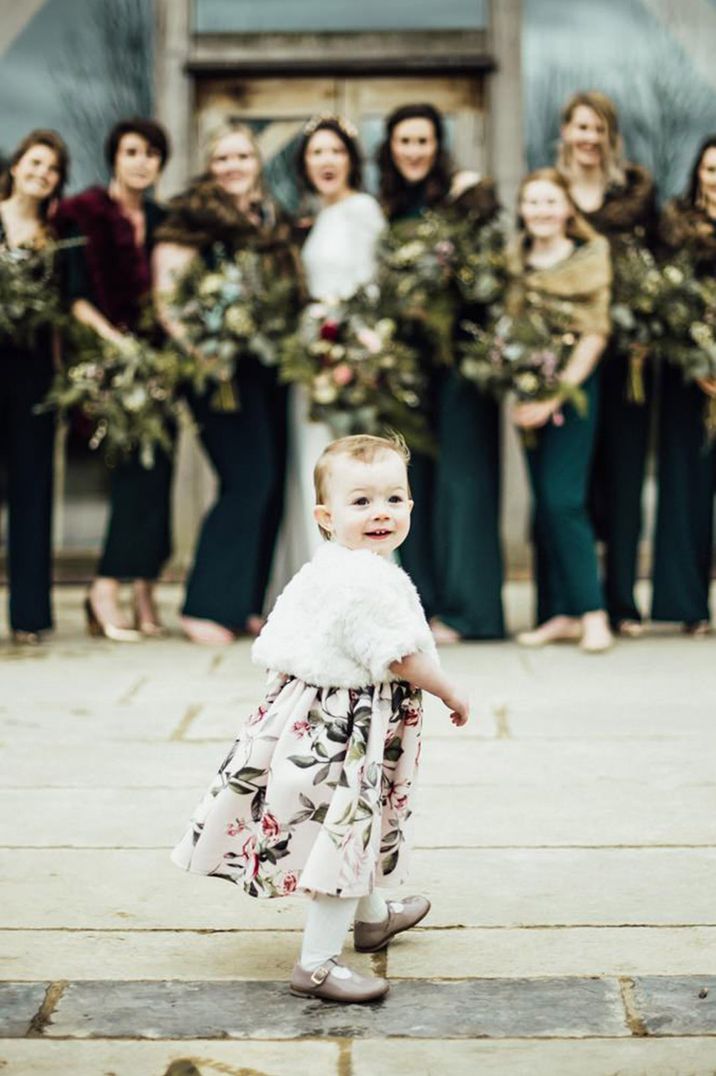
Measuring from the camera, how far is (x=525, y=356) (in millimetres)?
7098

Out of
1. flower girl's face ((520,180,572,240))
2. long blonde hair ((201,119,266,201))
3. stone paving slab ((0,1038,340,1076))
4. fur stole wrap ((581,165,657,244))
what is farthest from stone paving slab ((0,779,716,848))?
long blonde hair ((201,119,266,201))

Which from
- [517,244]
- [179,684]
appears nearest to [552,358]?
[517,244]

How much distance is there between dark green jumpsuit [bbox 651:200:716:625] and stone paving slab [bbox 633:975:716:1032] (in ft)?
15.4

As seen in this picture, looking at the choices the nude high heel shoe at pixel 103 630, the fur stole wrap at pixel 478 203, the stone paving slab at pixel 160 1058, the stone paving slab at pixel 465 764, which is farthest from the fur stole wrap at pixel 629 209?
the stone paving slab at pixel 160 1058

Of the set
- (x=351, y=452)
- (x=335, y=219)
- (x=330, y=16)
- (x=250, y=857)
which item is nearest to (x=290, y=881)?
(x=250, y=857)

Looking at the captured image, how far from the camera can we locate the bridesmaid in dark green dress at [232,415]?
23.9ft

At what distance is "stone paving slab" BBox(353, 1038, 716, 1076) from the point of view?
106 inches

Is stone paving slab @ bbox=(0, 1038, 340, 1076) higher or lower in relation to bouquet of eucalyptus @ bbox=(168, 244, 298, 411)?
lower

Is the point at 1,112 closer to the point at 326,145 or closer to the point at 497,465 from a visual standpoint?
the point at 326,145

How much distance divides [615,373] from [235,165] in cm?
177

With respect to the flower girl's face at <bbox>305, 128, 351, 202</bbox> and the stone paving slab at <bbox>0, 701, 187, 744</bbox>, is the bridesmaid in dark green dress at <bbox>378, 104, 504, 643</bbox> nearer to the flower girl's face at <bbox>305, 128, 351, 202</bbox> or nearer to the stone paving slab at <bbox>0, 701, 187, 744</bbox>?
the flower girl's face at <bbox>305, 128, 351, 202</bbox>

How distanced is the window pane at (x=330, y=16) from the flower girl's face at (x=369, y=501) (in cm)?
723

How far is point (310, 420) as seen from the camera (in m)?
7.38

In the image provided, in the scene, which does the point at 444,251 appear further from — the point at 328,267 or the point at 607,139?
the point at 607,139
